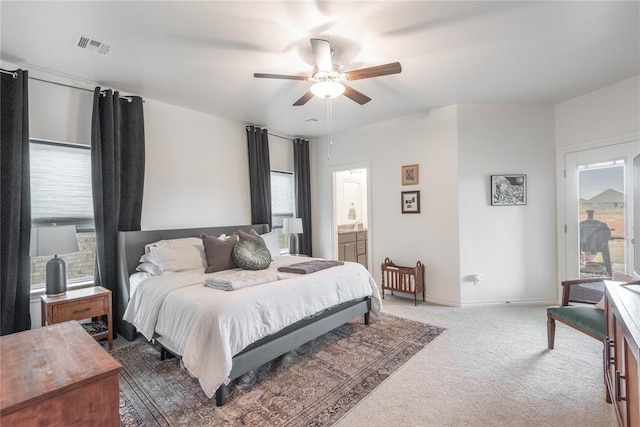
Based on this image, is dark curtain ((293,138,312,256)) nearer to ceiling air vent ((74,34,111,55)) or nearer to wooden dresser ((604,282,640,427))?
ceiling air vent ((74,34,111,55))

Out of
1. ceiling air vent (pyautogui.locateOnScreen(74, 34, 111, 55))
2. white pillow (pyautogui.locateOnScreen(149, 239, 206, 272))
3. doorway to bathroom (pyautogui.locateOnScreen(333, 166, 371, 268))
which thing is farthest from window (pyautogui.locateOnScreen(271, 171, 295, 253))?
ceiling air vent (pyautogui.locateOnScreen(74, 34, 111, 55))

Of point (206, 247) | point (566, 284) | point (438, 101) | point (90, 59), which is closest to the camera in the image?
→ point (90, 59)

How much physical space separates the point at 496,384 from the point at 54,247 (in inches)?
149

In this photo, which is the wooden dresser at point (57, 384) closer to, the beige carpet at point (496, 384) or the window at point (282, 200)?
the beige carpet at point (496, 384)

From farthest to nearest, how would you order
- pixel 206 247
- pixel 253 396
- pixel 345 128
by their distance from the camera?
pixel 345 128 < pixel 206 247 < pixel 253 396

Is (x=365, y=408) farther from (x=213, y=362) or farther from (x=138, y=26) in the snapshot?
(x=138, y=26)

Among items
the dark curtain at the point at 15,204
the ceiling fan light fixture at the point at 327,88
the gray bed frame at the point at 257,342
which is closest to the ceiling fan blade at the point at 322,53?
the ceiling fan light fixture at the point at 327,88

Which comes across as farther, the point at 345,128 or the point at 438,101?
the point at 345,128

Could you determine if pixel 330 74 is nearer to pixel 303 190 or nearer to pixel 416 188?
pixel 416 188

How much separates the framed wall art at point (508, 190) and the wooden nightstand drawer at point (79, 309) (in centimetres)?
475

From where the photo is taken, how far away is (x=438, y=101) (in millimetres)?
3891

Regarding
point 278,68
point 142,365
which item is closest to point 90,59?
point 278,68

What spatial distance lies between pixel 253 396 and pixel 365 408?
0.80m

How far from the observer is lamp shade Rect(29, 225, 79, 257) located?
2506 mm
